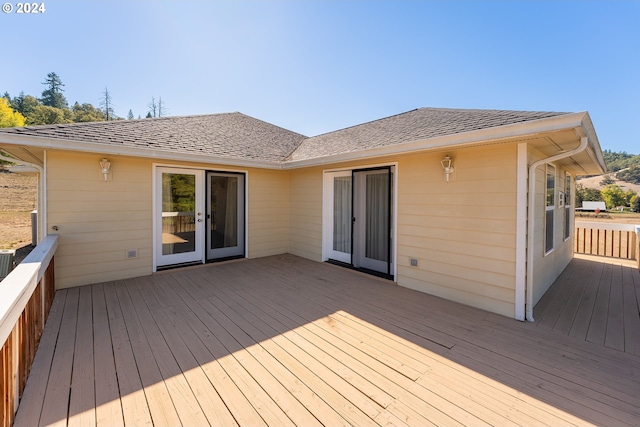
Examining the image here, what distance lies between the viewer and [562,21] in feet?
21.2

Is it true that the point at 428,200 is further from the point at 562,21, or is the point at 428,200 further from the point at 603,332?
the point at 562,21

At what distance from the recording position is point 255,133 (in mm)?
7973

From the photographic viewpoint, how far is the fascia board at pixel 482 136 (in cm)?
261

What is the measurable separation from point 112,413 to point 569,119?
4.51 metres

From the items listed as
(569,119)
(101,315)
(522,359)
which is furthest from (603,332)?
(101,315)

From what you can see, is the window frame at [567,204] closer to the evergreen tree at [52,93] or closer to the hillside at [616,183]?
the hillside at [616,183]

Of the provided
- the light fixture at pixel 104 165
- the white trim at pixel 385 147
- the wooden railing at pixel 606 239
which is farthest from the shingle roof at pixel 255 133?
the wooden railing at pixel 606 239

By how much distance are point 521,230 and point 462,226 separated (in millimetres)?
697

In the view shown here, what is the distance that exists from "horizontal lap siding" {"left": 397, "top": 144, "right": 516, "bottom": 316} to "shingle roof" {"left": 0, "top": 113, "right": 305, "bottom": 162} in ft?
11.8

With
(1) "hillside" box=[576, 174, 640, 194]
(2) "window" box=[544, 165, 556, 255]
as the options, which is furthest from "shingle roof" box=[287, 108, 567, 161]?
(1) "hillside" box=[576, 174, 640, 194]

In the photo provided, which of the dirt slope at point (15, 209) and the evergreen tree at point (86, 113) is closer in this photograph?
the dirt slope at point (15, 209)

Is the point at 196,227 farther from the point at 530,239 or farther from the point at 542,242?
the point at 542,242

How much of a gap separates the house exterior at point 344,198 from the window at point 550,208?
0.17 ft

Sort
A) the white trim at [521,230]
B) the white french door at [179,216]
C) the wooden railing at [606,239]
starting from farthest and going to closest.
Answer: the wooden railing at [606,239] → the white french door at [179,216] → the white trim at [521,230]
